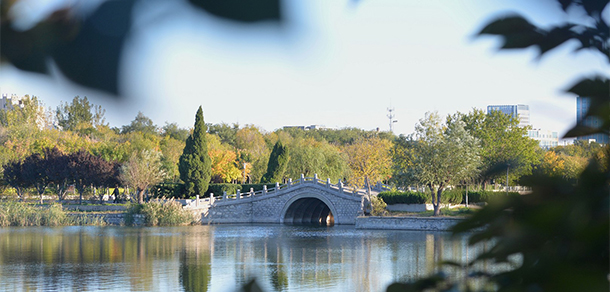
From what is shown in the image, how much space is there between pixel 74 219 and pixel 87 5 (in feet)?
121

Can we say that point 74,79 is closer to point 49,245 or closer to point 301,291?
point 301,291

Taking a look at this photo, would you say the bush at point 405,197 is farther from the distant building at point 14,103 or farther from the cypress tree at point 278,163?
the distant building at point 14,103

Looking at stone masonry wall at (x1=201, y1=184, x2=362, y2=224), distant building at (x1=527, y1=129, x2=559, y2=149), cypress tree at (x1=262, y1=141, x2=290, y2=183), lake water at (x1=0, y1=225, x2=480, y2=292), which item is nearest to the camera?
distant building at (x1=527, y1=129, x2=559, y2=149)

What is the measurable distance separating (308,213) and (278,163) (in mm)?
6486

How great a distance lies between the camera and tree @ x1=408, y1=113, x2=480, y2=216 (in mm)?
31672

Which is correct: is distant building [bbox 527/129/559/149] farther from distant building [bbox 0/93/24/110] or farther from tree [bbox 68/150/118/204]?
tree [bbox 68/150/118/204]

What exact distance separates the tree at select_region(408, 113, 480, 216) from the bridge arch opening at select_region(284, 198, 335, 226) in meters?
10.8

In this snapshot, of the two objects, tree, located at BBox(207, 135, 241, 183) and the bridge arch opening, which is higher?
tree, located at BBox(207, 135, 241, 183)

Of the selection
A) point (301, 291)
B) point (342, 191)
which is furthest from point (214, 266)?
point (342, 191)

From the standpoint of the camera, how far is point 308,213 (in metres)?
43.1

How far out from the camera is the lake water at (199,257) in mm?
17844

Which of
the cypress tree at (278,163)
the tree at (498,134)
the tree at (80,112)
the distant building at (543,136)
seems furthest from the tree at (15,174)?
the tree at (80,112)

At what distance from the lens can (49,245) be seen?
25.7m

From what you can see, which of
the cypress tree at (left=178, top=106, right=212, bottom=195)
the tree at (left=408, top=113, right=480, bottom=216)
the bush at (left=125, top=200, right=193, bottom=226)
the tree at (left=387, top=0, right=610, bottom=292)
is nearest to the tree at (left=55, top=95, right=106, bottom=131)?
the tree at (left=387, top=0, right=610, bottom=292)
